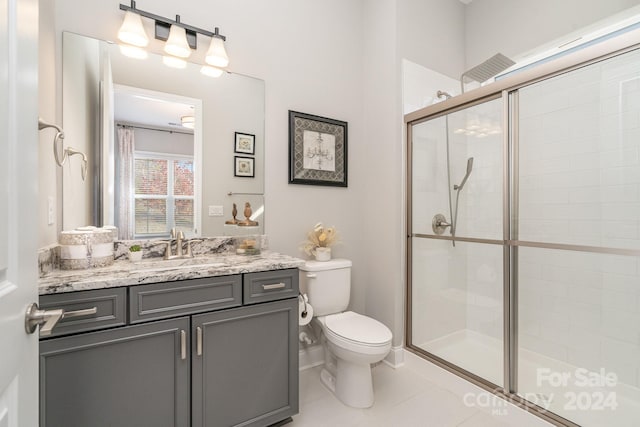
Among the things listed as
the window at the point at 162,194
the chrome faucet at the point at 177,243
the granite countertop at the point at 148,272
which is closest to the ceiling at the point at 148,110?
the window at the point at 162,194

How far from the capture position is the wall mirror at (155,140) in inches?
61.4

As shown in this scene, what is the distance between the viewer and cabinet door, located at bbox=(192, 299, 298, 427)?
1.37 m

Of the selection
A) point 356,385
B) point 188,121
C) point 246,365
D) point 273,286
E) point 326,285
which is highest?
point 188,121

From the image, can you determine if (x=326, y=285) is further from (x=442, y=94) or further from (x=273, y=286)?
(x=442, y=94)

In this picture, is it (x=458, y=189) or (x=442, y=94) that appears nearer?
(x=458, y=189)

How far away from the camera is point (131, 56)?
1.67 meters

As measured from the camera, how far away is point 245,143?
6.58 ft

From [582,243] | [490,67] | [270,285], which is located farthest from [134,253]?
[490,67]

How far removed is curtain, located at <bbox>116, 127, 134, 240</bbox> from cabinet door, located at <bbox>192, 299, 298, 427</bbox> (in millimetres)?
725

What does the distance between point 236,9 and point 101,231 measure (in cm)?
158

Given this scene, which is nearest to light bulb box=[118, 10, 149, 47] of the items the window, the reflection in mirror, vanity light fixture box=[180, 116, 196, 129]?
the reflection in mirror

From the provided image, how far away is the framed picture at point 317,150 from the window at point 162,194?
2.32 feet

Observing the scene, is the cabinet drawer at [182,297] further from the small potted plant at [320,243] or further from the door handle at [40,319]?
the small potted plant at [320,243]

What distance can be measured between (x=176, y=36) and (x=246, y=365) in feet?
6.02
